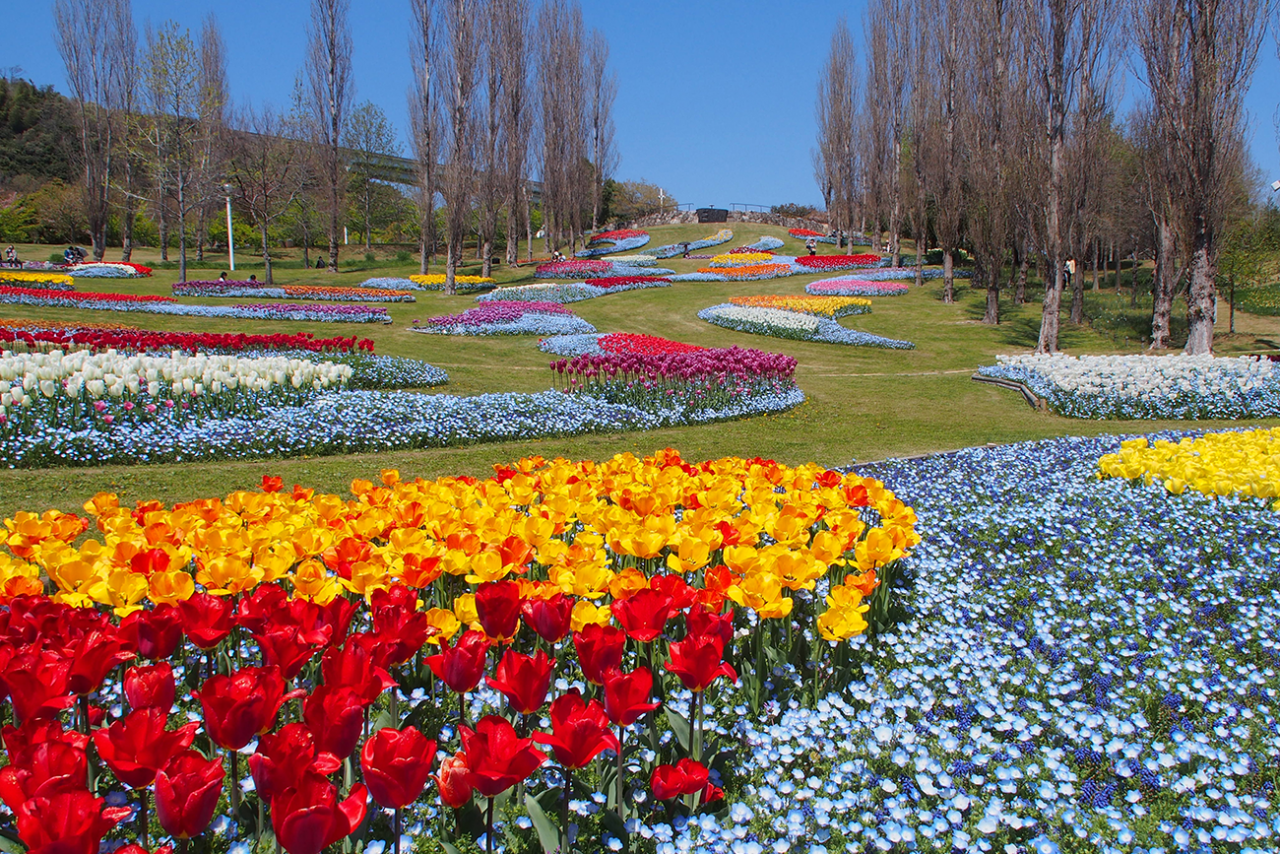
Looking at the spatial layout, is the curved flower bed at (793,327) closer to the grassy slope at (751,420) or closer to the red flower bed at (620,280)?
the grassy slope at (751,420)

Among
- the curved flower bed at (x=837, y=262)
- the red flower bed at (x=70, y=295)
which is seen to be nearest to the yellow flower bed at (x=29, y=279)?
the red flower bed at (x=70, y=295)

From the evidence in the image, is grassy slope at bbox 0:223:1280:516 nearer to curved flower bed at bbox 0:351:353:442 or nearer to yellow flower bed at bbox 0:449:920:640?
curved flower bed at bbox 0:351:353:442

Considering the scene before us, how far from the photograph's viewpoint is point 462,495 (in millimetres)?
4129

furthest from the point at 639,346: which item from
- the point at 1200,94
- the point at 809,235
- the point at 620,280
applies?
the point at 809,235

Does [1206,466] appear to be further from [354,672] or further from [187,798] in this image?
[187,798]

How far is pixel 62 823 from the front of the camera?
4.55ft

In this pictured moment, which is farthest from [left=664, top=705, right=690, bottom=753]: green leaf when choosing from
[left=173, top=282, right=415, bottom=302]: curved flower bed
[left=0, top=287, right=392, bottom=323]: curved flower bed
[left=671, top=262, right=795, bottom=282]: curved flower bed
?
[left=671, top=262, right=795, bottom=282]: curved flower bed

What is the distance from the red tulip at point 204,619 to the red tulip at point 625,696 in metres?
1.19

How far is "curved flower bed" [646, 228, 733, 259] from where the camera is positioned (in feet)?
156

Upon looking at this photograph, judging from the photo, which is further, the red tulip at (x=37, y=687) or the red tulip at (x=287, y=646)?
the red tulip at (x=287, y=646)

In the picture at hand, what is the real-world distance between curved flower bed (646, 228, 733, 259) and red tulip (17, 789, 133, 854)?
151 feet

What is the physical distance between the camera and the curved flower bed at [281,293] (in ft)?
83.8

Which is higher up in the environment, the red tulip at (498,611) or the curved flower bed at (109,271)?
the curved flower bed at (109,271)

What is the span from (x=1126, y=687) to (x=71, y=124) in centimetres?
6928
